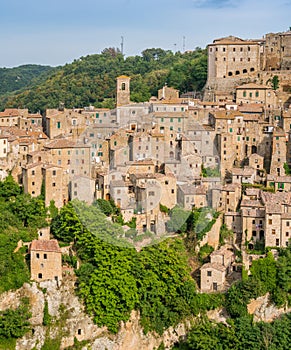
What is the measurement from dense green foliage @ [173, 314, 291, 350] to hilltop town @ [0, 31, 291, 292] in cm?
185

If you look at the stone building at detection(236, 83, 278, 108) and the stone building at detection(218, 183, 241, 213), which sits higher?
the stone building at detection(236, 83, 278, 108)

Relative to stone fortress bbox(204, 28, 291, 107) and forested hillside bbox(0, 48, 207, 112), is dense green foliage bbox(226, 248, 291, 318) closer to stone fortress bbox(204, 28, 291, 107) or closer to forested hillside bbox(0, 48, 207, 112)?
stone fortress bbox(204, 28, 291, 107)

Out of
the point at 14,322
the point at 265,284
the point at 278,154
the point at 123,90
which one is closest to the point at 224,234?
the point at 265,284

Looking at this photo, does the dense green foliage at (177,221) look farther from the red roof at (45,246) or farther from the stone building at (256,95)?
the stone building at (256,95)

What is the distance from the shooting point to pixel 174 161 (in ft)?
103

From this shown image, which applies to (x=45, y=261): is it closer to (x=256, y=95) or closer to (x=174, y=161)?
(x=174, y=161)

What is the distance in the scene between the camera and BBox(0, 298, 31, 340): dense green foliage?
2584 centimetres

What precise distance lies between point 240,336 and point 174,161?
9.07m

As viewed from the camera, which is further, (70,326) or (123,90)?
(123,90)

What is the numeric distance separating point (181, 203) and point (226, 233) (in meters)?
2.34

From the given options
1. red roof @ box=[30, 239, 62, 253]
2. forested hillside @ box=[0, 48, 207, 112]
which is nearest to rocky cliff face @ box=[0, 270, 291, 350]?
red roof @ box=[30, 239, 62, 253]

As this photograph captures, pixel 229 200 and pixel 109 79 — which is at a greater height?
pixel 109 79

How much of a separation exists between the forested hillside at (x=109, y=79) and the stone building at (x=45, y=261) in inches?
767

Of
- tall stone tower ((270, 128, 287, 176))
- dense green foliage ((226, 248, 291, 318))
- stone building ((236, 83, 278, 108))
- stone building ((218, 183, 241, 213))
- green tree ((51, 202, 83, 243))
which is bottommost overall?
dense green foliage ((226, 248, 291, 318))
